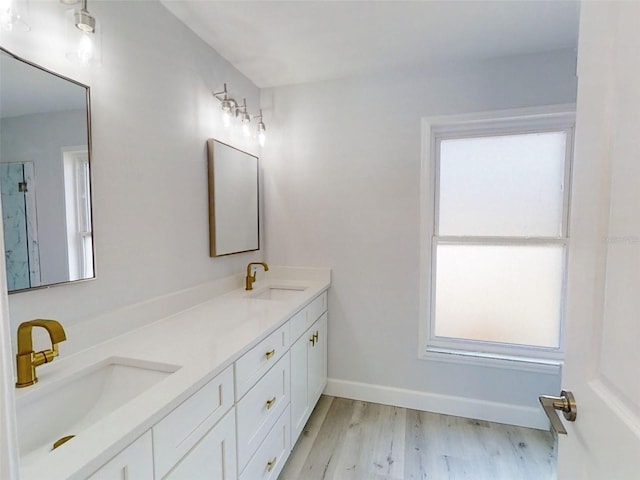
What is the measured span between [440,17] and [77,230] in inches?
76.2

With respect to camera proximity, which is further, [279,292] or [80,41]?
[279,292]

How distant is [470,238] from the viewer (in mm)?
2232

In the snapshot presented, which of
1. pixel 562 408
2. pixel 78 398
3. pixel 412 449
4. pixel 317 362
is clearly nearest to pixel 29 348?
pixel 78 398

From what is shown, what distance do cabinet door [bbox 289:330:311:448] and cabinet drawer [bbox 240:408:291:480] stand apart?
0.30 feet

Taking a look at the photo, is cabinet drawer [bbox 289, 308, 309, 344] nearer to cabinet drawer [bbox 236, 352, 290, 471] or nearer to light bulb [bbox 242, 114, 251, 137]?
cabinet drawer [bbox 236, 352, 290, 471]

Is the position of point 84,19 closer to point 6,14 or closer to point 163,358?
point 6,14

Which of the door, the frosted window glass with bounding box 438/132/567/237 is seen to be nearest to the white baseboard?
the frosted window glass with bounding box 438/132/567/237

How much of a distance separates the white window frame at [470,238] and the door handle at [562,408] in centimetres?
154

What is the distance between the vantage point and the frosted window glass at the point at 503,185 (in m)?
2.07

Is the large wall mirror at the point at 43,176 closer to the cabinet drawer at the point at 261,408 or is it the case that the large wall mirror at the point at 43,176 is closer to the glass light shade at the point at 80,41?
the glass light shade at the point at 80,41

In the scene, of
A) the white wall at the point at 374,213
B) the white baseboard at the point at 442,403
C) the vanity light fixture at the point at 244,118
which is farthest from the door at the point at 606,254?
the vanity light fixture at the point at 244,118

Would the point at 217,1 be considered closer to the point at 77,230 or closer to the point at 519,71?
the point at 77,230

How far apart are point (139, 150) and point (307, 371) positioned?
1528mm

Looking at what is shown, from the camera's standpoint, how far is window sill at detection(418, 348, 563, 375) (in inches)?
80.7
